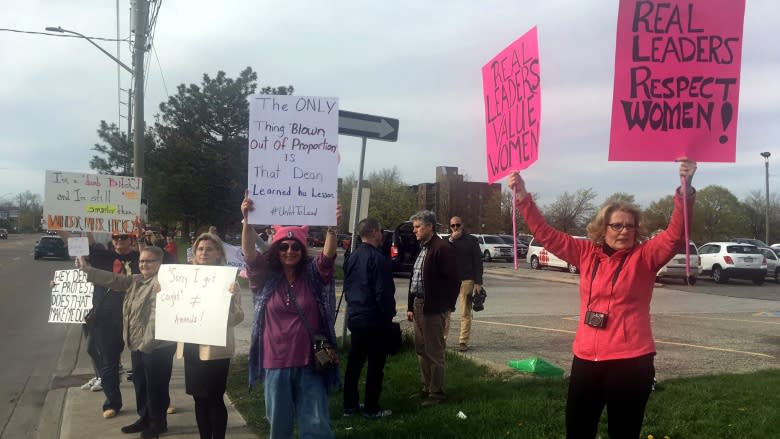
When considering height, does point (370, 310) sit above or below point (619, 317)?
below

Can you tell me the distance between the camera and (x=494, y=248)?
128 ft

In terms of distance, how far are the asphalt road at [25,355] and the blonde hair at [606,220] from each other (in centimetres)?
539

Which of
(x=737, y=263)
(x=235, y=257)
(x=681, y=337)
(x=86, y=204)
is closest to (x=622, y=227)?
(x=86, y=204)

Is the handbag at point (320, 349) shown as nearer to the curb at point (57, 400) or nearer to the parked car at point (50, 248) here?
the curb at point (57, 400)

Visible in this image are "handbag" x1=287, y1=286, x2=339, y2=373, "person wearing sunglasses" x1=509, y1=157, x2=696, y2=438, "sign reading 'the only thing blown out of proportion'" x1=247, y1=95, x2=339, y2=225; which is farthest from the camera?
"sign reading 'the only thing blown out of proportion'" x1=247, y1=95, x2=339, y2=225

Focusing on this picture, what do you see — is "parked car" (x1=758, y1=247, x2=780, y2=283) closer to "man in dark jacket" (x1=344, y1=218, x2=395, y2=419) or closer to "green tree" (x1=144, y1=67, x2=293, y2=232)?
"green tree" (x1=144, y1=67, x2=293, y2=232)

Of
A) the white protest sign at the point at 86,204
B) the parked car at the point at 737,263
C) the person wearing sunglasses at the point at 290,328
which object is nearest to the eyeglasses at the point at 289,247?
the person wearing sunglasses at the point at 290,328

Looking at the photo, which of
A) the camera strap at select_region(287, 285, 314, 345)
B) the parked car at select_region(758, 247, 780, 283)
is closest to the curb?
the camera strap at select_region(287, 285, 314, 345)

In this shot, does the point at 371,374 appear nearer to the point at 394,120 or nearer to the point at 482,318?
the point at 394,120

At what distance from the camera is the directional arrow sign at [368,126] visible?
7.91 m

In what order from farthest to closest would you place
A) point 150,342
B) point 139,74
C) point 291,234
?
point 139,74
point 150,342
point 291,234

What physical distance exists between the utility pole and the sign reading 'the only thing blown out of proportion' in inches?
376

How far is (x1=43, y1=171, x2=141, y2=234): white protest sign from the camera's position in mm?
6789

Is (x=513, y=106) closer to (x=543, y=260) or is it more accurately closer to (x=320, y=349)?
(x=320, y=349)
